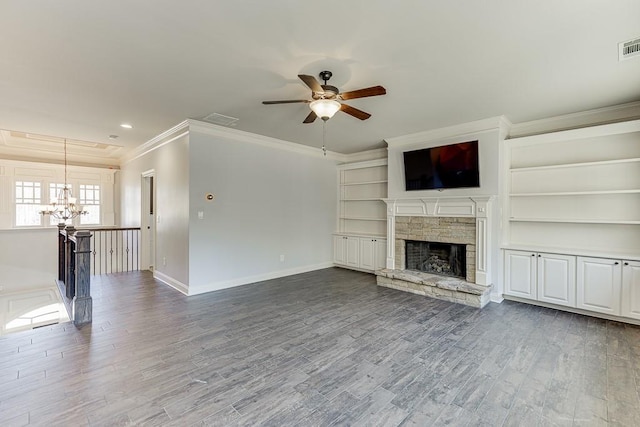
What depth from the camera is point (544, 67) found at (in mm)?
2855

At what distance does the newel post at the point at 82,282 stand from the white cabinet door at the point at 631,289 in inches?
259

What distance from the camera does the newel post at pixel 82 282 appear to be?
3553 millimetres

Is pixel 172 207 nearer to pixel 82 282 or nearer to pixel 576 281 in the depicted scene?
pixel 82 282

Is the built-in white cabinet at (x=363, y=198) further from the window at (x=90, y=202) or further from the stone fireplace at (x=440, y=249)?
the window at (x=90, y=202)

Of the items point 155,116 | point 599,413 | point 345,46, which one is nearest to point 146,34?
point 345,46

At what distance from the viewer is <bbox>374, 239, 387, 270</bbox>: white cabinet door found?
602cm

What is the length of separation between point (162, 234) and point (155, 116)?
227cm

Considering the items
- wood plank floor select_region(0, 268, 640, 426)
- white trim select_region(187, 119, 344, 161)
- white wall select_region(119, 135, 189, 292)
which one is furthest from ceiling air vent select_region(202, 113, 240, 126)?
wood plank floor select_region(0, 268, 640, 426)

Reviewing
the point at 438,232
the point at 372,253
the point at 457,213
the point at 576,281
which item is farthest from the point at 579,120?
the point at 372,253

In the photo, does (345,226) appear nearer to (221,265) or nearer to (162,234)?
(221,265)

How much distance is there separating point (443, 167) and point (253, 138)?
11.1 ft

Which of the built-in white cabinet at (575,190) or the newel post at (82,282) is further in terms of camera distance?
the built-in white cabinet at (575,190)

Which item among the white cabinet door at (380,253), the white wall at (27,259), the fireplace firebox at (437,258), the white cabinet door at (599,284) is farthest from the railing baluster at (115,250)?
the white cabinet door at (599,284)

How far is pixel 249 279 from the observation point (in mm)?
5387
